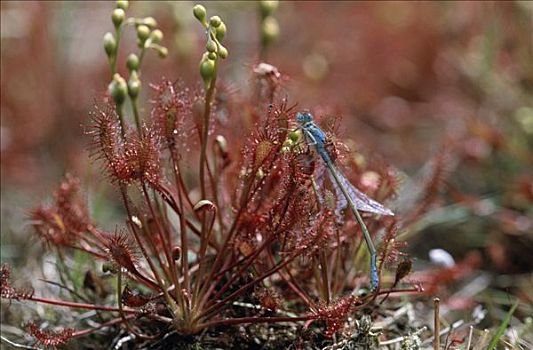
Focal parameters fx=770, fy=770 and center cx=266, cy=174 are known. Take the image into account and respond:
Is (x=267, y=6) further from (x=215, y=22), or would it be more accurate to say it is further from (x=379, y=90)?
(x=379, y=90)

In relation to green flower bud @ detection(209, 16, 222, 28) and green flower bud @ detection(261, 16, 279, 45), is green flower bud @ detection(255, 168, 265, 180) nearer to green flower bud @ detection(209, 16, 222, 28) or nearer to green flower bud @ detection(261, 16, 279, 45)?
green flower bud @ detection(209, 16, 222, 28)

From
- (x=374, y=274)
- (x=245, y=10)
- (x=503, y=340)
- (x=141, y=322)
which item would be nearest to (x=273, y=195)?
(x=374, y=274)

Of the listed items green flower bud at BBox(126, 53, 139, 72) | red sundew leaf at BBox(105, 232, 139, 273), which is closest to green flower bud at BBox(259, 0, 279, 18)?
green flower bud at BBox(126, 53, 139, 72)

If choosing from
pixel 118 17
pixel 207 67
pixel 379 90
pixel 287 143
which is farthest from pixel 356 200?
pixel 379 90

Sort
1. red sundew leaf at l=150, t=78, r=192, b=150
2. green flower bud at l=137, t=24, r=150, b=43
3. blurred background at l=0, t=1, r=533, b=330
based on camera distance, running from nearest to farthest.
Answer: red sundew leaf at l=150, t=78, r=192, b=150 → green flower bud at l=137, t=24, r=150, b=43 → blurred background at l=0, t=1, r=533, b=330

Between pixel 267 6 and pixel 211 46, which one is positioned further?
pixel 267 6

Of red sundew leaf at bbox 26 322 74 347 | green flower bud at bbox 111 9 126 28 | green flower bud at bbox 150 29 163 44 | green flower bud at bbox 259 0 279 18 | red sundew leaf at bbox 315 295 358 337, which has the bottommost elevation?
red sundew leaf at bbox 26 322 74 347

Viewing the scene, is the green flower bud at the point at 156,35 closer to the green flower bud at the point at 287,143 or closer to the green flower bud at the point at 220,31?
the green flower bud at the point at 220,31

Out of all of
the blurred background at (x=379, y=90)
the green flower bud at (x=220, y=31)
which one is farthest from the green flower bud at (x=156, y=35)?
the blurred background at (x=379, y=90)
